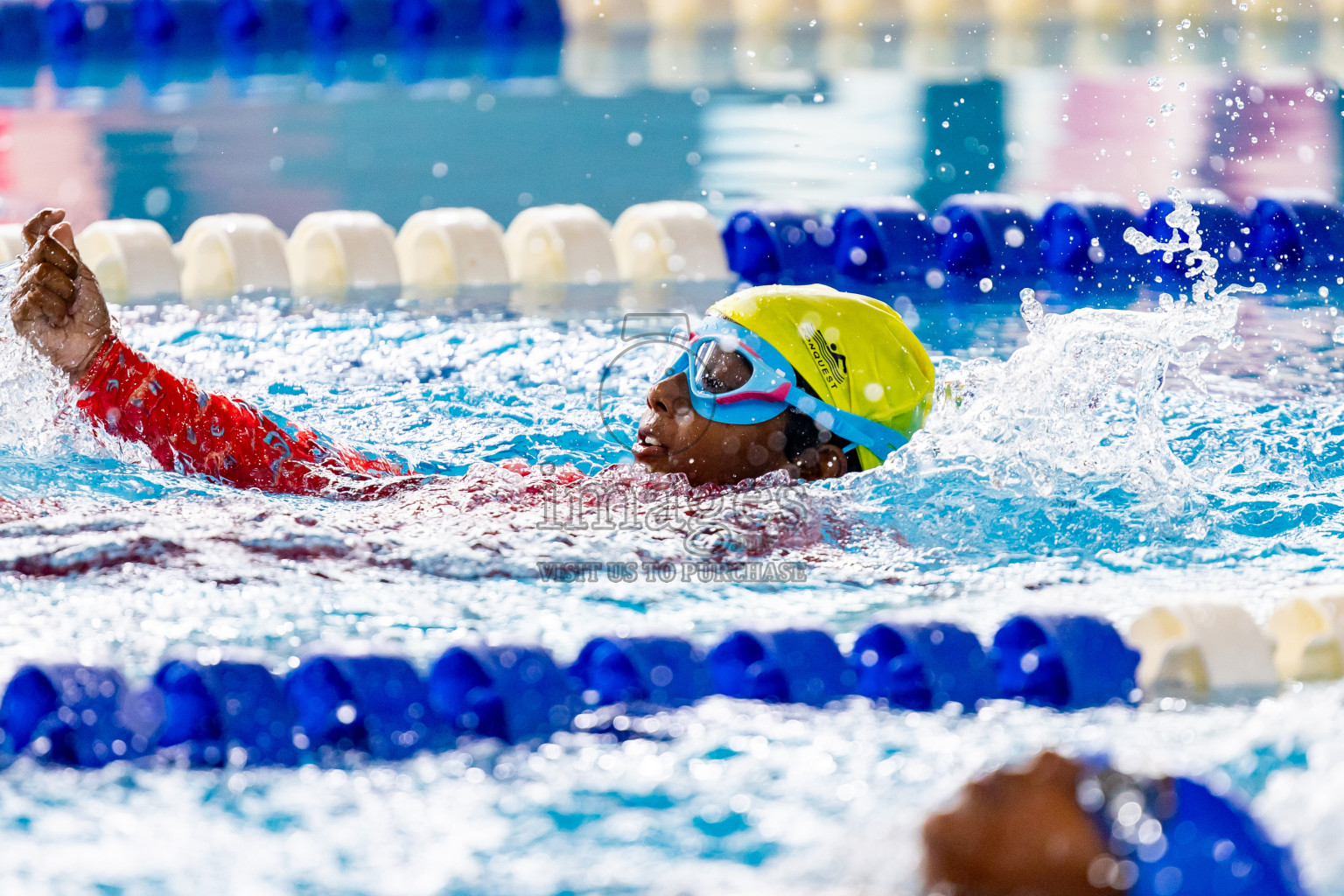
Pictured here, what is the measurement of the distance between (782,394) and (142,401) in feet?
3.73

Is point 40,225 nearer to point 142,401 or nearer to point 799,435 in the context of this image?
point 142,401

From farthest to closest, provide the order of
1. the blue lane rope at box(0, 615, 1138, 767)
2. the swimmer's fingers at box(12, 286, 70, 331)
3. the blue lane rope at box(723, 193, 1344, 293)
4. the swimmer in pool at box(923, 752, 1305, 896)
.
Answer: the blue lane rope at box(723, 193, 1344, 293)
the swimmer's fingers at box(12, 286, 70, 331)
the blue lane rope at box(0, 615, 1138, 767)
the swimmer in pool at box(923, 752, 1305, 896)

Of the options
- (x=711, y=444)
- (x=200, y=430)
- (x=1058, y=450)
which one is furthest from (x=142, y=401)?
(x=1058, y=450)

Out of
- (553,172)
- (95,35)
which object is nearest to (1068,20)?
(553,172)

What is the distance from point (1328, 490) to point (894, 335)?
0.98 metres

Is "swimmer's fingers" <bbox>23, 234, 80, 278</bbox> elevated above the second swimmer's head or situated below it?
above

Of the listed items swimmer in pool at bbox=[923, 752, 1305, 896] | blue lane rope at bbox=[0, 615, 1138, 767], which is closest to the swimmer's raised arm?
blue lane rope at bbox=[0, 615, 1138, 767]

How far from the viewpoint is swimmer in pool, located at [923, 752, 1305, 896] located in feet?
4.01

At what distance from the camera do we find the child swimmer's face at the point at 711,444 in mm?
2686

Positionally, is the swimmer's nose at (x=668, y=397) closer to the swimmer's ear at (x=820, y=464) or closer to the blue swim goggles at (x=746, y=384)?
the blue swim goggles at (x=746, y=384)

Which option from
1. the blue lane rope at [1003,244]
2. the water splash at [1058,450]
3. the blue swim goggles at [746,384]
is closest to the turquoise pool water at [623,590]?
the water splash at [1058,450]

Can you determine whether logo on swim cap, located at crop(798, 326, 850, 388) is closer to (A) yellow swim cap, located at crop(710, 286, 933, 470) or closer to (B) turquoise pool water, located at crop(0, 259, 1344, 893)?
(A) yellow swim cap, located at crop(710, 286, 933, 470)

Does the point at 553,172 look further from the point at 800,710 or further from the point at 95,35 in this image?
the point at 800,710

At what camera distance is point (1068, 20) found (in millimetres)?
10000
